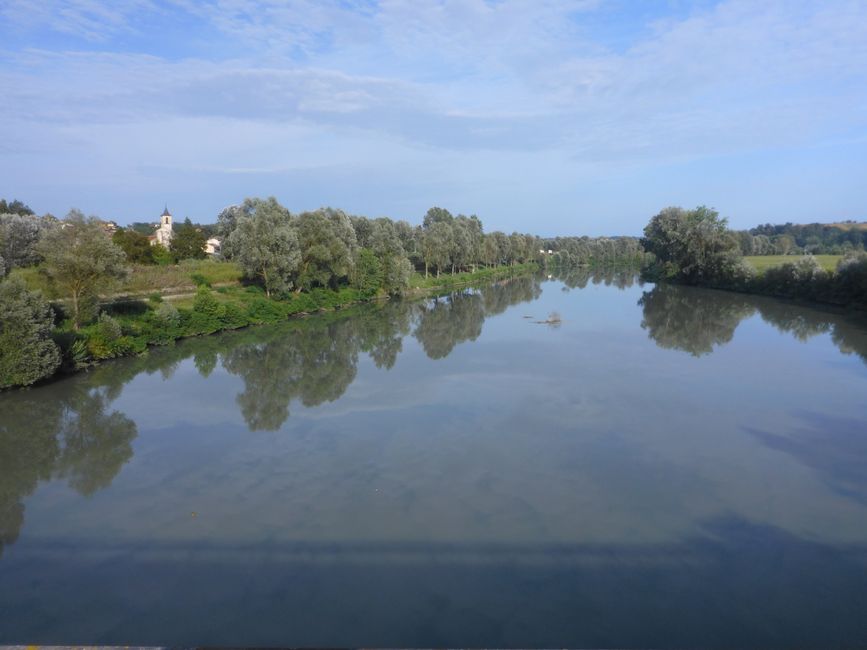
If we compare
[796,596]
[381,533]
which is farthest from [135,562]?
[796,596]

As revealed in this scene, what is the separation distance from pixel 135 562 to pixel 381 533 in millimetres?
3088

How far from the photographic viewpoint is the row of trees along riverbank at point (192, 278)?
638 inches

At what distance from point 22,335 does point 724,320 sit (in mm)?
29748

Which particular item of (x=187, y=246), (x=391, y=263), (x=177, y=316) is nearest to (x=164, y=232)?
(x=187, y=246)

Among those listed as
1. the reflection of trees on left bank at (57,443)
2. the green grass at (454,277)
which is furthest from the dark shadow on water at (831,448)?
the green grass at (454,277)

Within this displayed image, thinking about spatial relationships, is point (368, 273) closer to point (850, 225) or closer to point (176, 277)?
point (176, 277)

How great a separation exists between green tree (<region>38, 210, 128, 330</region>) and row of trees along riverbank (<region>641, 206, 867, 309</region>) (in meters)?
36.1

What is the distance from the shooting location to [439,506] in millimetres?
9062

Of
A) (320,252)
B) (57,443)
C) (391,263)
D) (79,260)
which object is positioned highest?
Result: (320,252)

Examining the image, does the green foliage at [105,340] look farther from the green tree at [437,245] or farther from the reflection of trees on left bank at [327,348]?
the green tree at [437,245]

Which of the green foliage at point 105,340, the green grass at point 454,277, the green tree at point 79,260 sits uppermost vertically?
the green tree at point 79,260

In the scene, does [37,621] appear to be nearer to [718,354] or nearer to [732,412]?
[732,412]

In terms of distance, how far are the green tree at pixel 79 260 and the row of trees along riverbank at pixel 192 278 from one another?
3 centimetres

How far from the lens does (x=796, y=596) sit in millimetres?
6750
